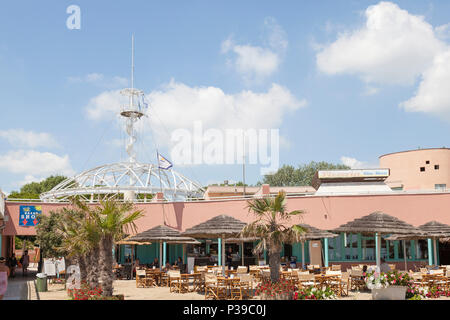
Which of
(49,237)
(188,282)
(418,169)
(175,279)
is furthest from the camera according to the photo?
(418,169)

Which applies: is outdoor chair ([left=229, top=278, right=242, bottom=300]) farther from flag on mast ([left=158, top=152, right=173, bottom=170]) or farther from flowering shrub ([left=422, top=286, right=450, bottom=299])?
flag on mast ([left=158, top=152, right=173, bottom=170])

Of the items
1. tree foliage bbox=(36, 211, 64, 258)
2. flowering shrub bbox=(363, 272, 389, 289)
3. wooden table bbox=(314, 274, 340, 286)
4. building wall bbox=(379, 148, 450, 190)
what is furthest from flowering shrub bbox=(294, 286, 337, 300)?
building wall bbox=(379, 148, 450, 190)

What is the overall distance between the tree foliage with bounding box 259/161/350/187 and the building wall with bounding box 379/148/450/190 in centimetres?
2298

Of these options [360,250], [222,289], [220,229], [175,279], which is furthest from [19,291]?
[360,250]

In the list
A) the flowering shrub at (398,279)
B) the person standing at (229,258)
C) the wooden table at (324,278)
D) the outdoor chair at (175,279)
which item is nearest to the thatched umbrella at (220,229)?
the outdoor chair at (175,279)

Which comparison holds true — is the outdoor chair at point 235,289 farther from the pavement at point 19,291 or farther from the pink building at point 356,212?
the pink building at point 356,212

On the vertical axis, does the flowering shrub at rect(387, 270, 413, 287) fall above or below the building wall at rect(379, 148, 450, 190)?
below

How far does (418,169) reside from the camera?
4531cm

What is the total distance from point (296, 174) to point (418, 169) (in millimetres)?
26277

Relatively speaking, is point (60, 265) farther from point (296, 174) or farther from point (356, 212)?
point (296, 174)

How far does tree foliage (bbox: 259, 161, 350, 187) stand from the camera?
70250mm

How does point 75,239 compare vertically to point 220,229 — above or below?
below
